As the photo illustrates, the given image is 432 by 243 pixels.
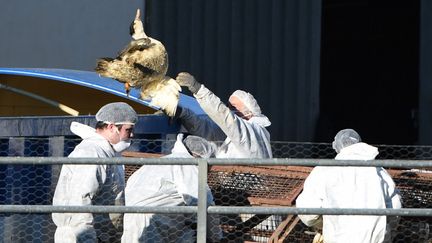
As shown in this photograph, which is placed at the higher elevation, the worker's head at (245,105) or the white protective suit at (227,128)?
the worker's head at (245,105)

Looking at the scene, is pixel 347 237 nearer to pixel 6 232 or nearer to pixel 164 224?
pixel 164 224

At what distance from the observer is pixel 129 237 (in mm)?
7148

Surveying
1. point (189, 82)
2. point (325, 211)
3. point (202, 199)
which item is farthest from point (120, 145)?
point (325, 211)

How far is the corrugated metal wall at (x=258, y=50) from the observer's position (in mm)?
13430

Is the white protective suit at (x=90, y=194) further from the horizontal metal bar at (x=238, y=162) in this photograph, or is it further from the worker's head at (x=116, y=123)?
the horizontal metal bar at (x=238, y=162)

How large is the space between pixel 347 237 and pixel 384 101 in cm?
1068

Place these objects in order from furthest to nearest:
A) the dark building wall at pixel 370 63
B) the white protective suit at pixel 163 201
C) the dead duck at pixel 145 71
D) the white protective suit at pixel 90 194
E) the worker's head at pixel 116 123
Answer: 1. the dark building wall at pixel 370 63
2. the dead duck at pixel 145 71
3. the worker's head at pixel 116 123
4. the white protective suit at pixel 163 201
5. the white protective suit at pixel 90 194

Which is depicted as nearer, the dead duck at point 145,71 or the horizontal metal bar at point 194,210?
the horizontal metal bar at point 194,210

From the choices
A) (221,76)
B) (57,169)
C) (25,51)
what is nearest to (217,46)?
(221,76)

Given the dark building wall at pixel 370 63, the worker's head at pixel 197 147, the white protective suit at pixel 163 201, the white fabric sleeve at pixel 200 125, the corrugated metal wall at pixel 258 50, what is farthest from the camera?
the dark building wall at pixel 370 63

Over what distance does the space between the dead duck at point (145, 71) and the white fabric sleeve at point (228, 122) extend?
0.73 feet

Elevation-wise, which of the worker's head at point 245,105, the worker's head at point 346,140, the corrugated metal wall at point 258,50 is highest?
the corrugated metal wall at point 258,50

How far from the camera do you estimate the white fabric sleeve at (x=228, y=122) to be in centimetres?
799

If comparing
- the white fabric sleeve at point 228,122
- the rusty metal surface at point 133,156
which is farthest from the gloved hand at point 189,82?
the rusty metal surface at point 133,156
